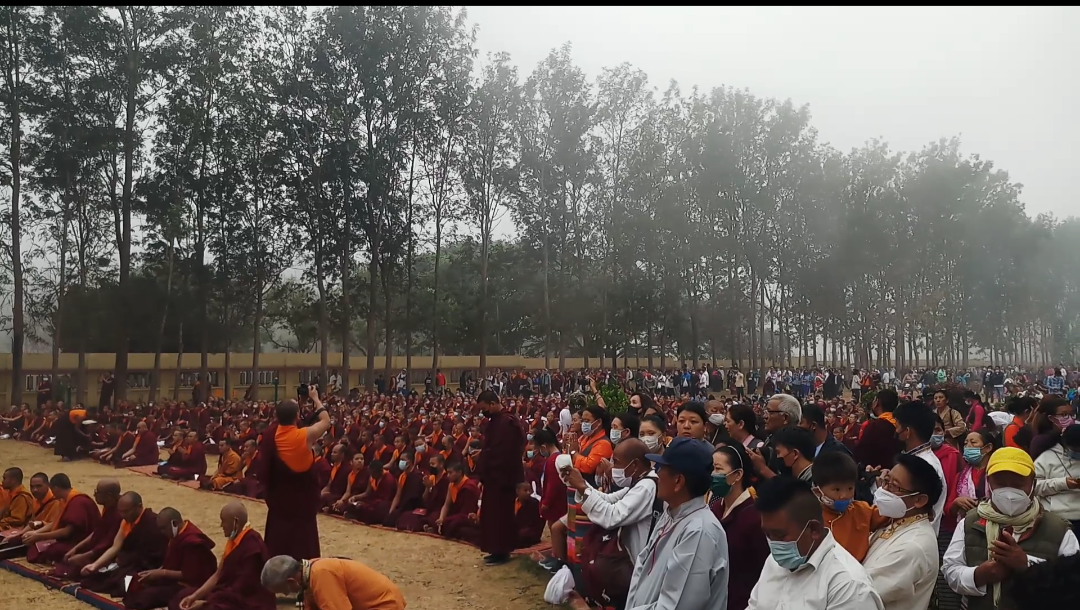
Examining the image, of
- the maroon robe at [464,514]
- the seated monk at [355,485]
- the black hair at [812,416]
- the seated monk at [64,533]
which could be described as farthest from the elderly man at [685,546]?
the seated monk at [355,485]

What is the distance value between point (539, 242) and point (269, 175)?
12880 millimetres

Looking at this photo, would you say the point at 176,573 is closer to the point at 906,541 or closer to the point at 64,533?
the point at 64,533

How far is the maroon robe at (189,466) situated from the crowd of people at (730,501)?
209cm

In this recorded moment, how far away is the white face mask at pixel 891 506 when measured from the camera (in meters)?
3.24

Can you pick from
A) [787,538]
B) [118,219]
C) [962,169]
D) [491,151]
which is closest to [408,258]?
[491,151]

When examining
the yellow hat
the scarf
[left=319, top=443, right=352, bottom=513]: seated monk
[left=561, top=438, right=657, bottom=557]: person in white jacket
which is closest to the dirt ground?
[left=319, top=443, right=352, bottom=513]: seated monk

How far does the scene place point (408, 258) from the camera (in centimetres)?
3180

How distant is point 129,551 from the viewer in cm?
727

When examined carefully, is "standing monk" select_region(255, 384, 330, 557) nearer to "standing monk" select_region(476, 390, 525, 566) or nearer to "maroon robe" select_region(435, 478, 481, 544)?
"standing monk" select_region(476, 390, 525, 566)

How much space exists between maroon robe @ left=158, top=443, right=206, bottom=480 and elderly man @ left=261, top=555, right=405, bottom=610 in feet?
33.5

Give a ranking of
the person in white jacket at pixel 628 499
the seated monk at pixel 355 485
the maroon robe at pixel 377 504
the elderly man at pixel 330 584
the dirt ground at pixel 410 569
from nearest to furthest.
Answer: the person in white jacket at pixel 628 499, the elderly man at pixel 330 584, the dirt ground at pixel 410 569, the maroon robe at pixel 377 504, the seated monk at pixel 355 485

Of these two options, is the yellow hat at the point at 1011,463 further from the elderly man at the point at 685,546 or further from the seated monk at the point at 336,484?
the seated monk at the point at 336,484

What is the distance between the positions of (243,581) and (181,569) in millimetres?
885

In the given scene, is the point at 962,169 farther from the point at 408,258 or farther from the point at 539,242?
the point at 408,258
